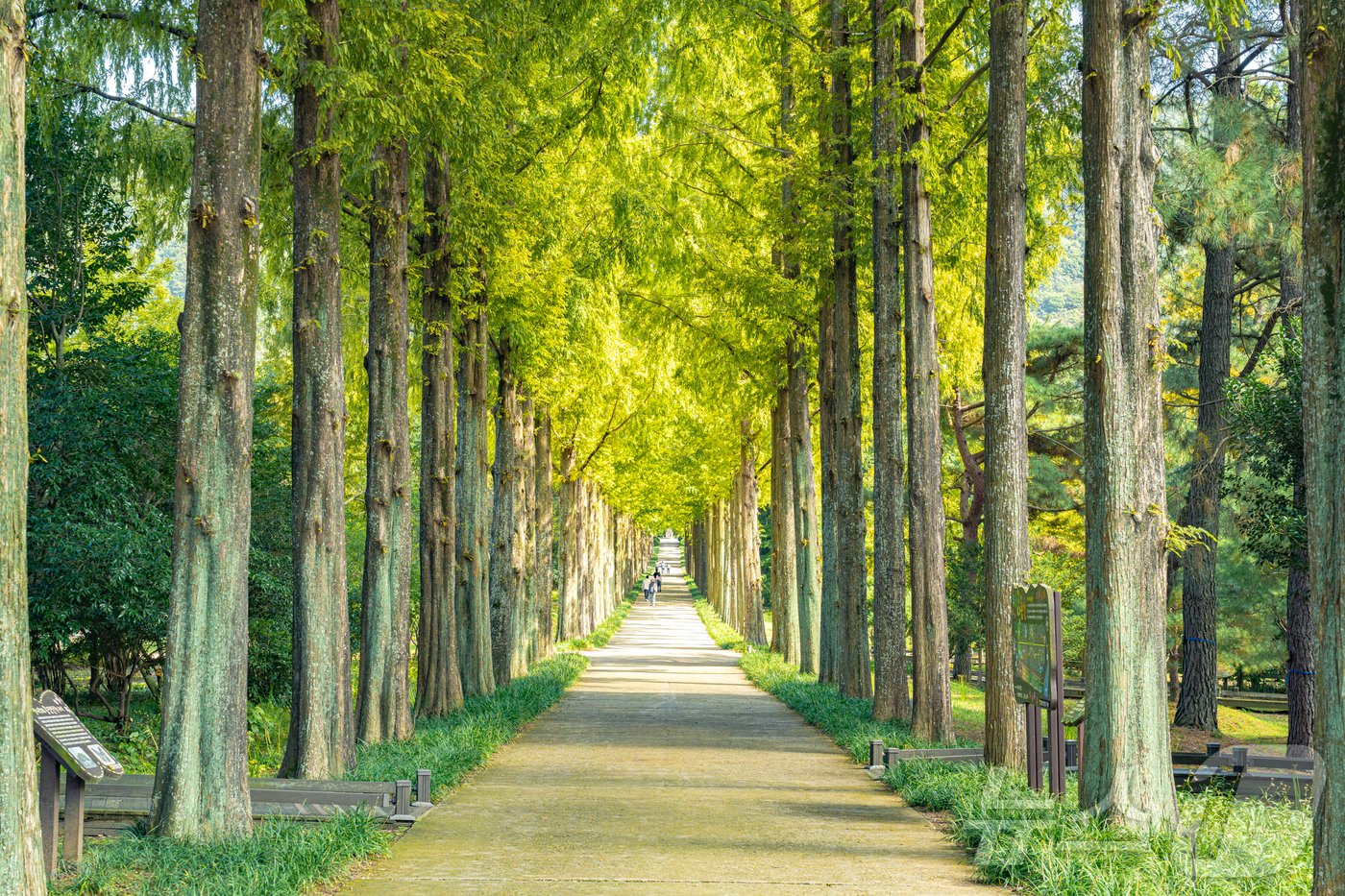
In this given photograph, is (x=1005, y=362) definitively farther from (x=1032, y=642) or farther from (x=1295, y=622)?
(x=1295, y=622)

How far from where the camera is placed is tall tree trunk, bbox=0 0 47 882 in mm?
5930

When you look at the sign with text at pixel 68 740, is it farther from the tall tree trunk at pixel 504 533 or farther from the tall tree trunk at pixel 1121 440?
the tall tree trunk at pixel 504 533

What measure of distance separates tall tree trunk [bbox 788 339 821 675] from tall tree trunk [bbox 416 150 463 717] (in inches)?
371

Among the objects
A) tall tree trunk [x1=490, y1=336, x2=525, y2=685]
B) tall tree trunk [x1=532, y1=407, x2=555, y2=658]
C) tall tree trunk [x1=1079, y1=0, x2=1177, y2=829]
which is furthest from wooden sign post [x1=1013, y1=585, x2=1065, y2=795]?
tall tree trunk [x1=532, y1=407, x2=555, y2=658]

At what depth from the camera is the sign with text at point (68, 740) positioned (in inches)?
293

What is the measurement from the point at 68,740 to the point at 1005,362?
8.21m

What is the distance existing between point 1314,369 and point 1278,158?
1600cm

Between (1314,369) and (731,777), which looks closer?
(1314,369)

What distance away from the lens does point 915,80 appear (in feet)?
47.6

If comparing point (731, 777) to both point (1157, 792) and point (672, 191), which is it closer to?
point (1157, 792)

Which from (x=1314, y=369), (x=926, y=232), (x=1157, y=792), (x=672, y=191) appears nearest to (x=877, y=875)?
(x=1157, y=792)

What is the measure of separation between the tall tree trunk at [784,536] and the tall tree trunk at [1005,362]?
49.7 ft

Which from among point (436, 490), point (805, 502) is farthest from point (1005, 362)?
point (805, 502)

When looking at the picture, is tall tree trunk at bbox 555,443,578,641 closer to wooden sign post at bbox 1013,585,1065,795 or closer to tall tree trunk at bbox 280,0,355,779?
tall tree trunk at bbox 280,0,355,779
